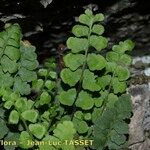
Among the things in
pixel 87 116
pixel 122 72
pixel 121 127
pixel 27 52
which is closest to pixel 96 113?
pixel 87 116

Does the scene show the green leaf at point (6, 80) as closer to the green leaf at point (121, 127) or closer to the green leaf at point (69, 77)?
the green leaf at point (69, 77)

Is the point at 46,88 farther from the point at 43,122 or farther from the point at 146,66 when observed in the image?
the point at 146,66

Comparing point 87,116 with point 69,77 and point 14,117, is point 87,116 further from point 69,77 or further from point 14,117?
point 14,117

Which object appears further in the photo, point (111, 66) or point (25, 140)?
point (111, 66)

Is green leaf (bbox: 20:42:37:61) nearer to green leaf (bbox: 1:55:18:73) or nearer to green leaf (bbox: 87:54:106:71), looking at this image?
green leaf (bbox: 1:55:18:73)

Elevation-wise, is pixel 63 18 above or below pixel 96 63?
above

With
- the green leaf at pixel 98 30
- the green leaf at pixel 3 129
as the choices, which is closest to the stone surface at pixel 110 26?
the green leaf at pixel 98 30
